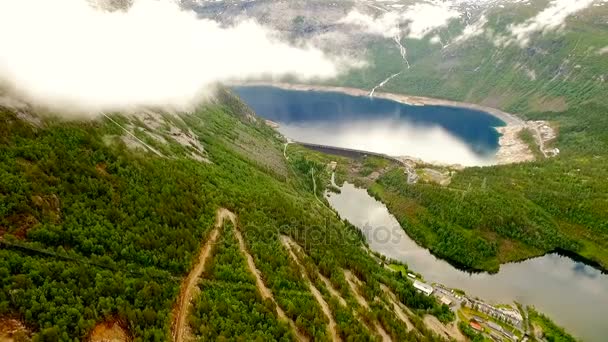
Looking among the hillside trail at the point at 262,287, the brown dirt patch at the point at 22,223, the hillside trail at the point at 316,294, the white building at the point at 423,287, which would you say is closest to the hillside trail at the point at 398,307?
the white building at the point at 423,287

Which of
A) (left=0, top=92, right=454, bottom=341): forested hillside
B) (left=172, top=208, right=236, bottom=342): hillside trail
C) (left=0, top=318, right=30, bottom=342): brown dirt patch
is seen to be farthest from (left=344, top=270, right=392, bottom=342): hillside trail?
(left=0, top=318, right=30, bottom=342): brown dirt patch

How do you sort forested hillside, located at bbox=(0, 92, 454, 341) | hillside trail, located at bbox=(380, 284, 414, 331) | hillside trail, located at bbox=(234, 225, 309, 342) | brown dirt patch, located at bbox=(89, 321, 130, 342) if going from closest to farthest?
brown dirt patch, located at bbox=(89, 321, 130, 342) < forested hillside, located at bbox=(0, 92, 454, 341) < hillside trail, located at bbox=(234, 225, 309, 342) < hillside trail, located at bbox=(380, 284, 414, 331)

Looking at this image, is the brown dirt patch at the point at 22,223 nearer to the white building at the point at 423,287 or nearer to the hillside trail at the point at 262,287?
the hillside trail at the point at 262,287

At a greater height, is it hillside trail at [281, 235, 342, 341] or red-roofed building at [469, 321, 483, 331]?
hillside trail at [281, 235, 342, 341]

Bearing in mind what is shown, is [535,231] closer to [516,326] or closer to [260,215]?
[516,326]

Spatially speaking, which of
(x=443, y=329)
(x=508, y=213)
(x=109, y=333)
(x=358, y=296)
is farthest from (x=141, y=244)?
(x=508, y=213)

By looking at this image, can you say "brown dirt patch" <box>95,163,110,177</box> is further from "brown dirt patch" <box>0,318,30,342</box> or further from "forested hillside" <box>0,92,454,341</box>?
"brown dirt patch" <box>0,318,30,342</box>

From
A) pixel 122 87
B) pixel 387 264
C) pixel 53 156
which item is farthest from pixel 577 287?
pixel 122 87

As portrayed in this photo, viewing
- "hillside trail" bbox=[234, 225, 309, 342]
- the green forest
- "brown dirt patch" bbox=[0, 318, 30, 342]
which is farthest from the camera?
the green forest
